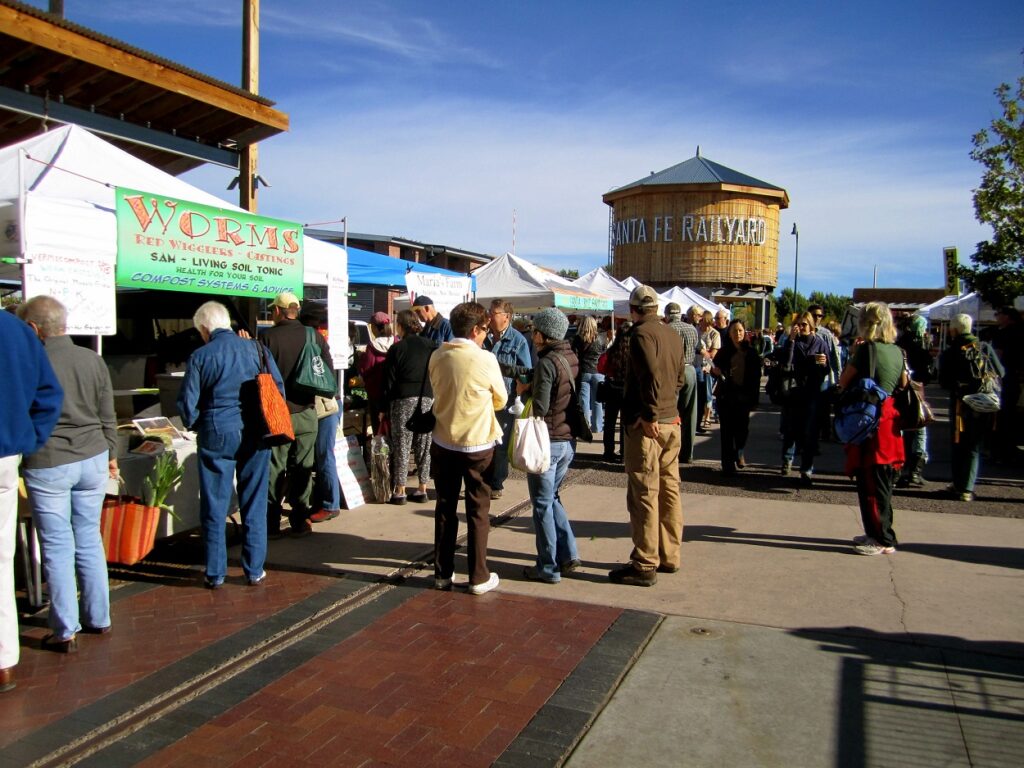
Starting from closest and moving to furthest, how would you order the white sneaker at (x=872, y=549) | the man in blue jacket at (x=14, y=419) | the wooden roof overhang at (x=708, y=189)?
the man in blue jacket at (x=14, y=419), the white sneaker at (x=872, y=549), the wooden roof overhang at (x=708, y=189)

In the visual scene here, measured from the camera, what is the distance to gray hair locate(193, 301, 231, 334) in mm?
5047

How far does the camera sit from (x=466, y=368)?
4.91 m

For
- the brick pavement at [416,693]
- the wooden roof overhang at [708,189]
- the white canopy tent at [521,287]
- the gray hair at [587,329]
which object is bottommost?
the brick pavement at [416,693]

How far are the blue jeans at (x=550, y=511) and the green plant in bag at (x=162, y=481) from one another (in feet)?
7.71

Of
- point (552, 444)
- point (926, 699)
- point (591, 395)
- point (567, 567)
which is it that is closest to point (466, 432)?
point (552, 444)

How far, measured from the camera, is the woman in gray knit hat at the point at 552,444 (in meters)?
5.21

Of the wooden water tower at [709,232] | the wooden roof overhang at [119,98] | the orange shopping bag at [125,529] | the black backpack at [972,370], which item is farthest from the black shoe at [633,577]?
the wooden water tower at [709,232]

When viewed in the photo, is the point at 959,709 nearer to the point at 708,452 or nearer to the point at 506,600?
the point at 506,600

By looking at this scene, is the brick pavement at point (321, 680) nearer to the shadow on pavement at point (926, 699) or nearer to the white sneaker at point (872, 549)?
the shadow on pavement at point (926, 699)

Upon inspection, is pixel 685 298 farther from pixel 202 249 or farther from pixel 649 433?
pixel 649 433

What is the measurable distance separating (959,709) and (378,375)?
18.9 ft

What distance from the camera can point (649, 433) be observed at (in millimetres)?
5090

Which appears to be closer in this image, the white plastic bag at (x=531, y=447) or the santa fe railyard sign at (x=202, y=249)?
the white plastic bag at (x=531, y=447)

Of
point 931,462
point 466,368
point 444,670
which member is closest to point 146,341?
point 466,368
